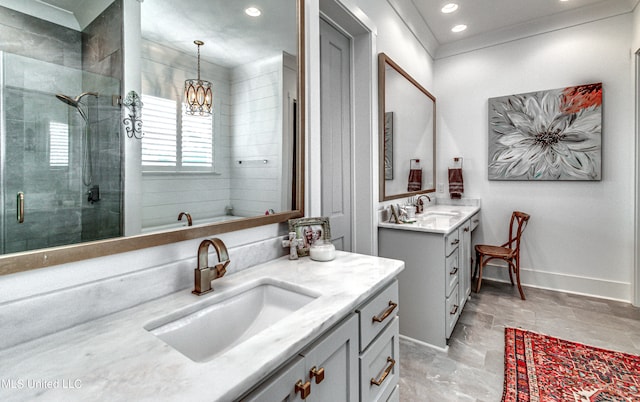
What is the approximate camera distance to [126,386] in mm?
529

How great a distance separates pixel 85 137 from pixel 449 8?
10.9ft

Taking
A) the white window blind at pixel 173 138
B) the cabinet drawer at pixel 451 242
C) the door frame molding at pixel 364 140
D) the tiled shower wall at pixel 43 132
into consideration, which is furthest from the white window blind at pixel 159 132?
the cabinet drawer at pixel 451 242

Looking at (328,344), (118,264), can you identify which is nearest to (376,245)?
(328,344)

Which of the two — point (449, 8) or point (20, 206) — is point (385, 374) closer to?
point (20, 206)

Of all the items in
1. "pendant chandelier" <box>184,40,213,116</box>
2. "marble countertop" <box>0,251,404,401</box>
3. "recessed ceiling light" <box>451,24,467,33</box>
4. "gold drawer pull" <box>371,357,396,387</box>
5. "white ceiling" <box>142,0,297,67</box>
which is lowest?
"gold drawer pull" <box>371,357,396,387</box>

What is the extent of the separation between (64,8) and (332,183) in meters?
1.64

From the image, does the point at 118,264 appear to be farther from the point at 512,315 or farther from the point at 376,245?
the point at 512,315

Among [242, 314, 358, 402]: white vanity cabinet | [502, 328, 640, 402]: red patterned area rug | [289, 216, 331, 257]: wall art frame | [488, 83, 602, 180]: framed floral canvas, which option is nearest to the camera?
[242, 314, 358, 402]: white vanity cabinet

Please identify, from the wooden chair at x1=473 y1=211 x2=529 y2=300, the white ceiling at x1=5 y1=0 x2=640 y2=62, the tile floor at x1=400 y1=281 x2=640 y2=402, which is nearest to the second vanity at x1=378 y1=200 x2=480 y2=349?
the tile floor at x1=400 y1=281 x2=640 y2=402

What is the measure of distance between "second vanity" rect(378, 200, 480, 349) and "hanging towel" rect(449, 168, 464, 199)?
129cm

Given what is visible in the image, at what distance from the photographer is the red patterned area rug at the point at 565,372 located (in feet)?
5.39

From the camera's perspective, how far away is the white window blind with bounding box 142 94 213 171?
0.93 meters

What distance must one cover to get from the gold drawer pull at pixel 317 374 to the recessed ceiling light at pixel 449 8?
3346mm

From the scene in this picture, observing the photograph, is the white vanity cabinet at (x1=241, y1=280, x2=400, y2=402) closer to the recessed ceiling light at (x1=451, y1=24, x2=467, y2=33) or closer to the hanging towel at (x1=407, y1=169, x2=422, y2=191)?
the hanging towel at (x1=407, y1=169, x2=422, y2=191)
